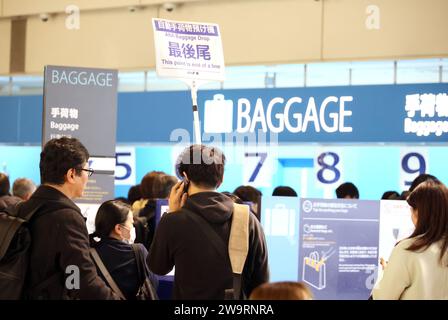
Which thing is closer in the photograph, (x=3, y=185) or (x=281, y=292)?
(x=281, y=292)

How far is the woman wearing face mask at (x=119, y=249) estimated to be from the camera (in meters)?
3.92

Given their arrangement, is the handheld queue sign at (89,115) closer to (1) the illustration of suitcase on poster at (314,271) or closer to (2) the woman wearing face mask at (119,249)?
Answer: (1) the illustration of suitcase on poster at (314,271)

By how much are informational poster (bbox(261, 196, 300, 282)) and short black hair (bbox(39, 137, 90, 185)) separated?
2505mm

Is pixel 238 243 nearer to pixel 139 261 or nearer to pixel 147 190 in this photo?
pixel 139 261

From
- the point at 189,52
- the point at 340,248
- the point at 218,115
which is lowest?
the point at 340,248

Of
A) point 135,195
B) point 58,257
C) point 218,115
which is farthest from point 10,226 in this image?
point 218,115

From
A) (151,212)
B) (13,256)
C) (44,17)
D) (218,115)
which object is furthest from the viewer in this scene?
(44,17)

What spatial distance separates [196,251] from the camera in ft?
10.2

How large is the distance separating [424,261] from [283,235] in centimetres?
234

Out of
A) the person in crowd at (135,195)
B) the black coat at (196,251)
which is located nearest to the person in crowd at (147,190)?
the person in crowd at (135,195)

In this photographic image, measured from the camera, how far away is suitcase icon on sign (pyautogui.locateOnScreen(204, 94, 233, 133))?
27.3 feet

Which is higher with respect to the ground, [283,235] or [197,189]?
[197,189]

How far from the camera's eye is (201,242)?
3113 millimetres

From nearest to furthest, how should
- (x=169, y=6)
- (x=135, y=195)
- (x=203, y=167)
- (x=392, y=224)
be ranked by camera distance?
(x=203, y=167) < (x=392, y=224) < (x=135, y=195) < (x=169, y=6)
